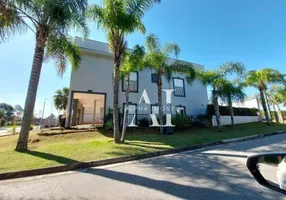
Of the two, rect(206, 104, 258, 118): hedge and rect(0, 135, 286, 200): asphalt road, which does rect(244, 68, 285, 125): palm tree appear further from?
rect(0, 135, 286, 200): asphalt road

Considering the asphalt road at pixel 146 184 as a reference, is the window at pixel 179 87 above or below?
above

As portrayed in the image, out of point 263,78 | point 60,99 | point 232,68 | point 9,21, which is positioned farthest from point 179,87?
point 60,99

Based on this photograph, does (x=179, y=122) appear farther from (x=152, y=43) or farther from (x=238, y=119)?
(x=238, y=119)

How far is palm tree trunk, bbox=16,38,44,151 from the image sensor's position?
268 inches

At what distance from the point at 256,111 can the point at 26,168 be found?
90.7 ft

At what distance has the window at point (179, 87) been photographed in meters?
18.0

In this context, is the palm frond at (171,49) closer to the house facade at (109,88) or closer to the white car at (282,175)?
the house facade at (109,88)

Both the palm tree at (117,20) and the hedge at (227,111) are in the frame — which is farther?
the hedge at (227,111)

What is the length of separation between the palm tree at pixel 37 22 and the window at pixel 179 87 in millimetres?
12048

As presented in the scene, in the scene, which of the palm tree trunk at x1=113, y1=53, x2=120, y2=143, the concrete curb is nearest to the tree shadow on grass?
the concrete curb

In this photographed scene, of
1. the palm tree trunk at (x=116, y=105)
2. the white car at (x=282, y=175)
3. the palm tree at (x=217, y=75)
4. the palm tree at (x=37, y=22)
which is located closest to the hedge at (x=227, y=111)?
→ the palm tree at (x=217, y=75)

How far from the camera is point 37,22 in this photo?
7559mm

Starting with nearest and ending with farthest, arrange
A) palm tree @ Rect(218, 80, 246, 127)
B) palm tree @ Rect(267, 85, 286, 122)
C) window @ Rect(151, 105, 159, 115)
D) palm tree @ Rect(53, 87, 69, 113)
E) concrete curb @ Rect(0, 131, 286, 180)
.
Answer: concrete curb @ Rect(0, 131, 286, 180)
palm tree @ Rect(218, 80, 246, 127)
window @ Rect(151, 105, 159, 115)
palm tree @ Rect(267, 85, 286, 122)
palm tree @ Rect(53, 87, 69, 113)

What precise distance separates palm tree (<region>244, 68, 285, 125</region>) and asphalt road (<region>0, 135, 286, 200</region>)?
58.4 feet
